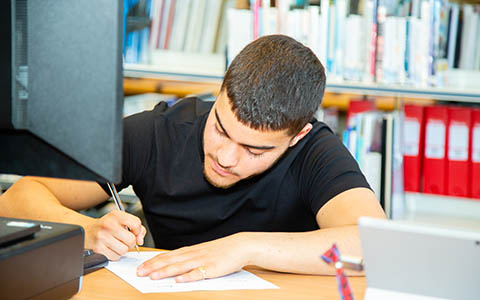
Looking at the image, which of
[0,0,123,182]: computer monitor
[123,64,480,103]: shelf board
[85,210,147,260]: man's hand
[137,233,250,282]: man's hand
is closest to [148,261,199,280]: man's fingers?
[137,233,250,282]: man's hand

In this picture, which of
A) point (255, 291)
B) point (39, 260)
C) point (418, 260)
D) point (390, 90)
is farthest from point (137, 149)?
point (390, 90)

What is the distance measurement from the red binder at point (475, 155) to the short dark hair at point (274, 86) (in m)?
1.08

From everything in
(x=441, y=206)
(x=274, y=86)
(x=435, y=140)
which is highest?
(x=274, y=86)

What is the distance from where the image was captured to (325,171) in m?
1.42

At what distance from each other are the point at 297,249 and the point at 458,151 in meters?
1.25

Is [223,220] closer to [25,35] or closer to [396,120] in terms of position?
[25,35]

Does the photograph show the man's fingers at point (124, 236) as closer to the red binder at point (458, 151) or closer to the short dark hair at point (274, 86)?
the short dark hair at point (274, 86)

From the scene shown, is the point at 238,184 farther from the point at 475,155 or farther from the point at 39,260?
the point at 475,155

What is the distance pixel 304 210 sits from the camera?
60.4 inches

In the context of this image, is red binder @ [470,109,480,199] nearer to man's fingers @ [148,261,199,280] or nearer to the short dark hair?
the short dark hair

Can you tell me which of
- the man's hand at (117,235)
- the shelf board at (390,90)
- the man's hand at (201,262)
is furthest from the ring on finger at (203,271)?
the shelf board at (390,90)

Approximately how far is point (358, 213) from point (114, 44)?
26.9 inches

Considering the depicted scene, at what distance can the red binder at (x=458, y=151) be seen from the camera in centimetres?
224

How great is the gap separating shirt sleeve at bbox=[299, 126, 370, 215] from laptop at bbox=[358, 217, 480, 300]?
19.5 inches
